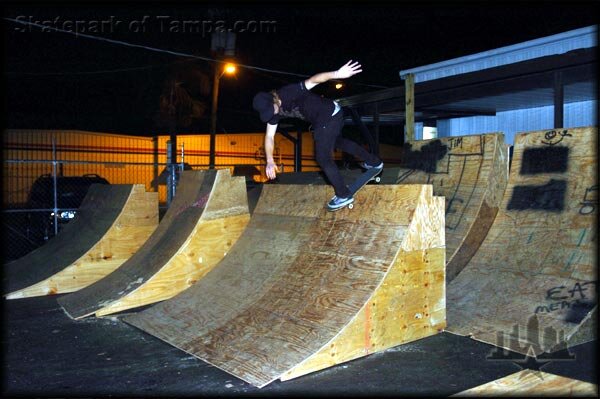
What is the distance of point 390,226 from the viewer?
5.07 meters

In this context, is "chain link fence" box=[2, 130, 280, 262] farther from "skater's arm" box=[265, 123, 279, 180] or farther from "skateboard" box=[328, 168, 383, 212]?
"skateboard" box=[328, 168, 383, 212]

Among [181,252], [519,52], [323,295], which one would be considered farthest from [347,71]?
[519,52]

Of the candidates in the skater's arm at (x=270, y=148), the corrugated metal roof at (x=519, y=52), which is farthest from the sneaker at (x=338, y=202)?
the corrugated metal roof at (x=519, y=52)

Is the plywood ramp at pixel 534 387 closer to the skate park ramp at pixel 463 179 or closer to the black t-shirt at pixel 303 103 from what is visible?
the skate park ramp at pixel 463 179

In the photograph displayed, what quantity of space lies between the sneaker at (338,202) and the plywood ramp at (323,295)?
0.14 meters

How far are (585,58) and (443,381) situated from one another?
542 cm

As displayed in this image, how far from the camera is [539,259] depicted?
5.54 meters

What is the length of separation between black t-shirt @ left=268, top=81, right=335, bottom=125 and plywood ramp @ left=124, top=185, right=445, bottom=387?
0.97m

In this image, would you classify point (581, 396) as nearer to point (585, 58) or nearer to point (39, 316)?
point (585, 58)

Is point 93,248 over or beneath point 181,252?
beneath

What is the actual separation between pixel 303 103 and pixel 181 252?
302 centimetres

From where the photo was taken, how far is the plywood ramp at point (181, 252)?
22.1 ft

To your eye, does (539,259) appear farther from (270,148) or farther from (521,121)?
(521,121)

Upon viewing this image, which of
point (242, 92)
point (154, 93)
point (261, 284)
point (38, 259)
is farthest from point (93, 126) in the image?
point (261, 284)
